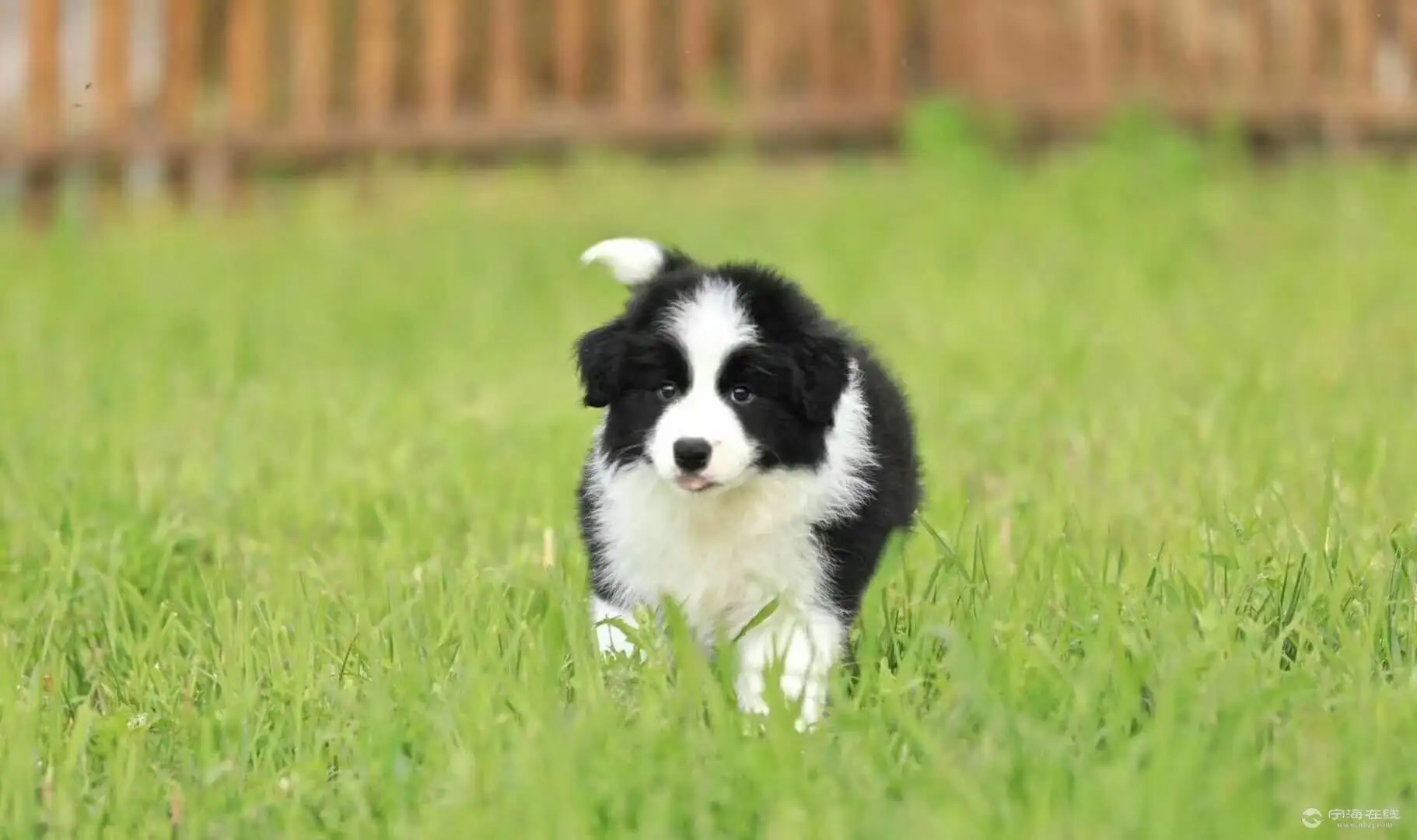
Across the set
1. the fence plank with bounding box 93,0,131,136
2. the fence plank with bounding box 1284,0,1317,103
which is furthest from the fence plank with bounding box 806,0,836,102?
the fence plank with bounding box 93,0,131,136

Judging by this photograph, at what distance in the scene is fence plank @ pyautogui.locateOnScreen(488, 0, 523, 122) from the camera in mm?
9867

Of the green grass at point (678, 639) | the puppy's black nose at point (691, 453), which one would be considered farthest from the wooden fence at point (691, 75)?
the puppy's black nose at point (691, 453)

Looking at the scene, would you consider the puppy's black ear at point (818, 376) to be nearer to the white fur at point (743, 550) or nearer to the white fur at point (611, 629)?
the white fur at point (743, 550)

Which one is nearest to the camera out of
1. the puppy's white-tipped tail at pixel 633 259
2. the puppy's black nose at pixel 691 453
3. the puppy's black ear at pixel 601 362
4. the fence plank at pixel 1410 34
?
the puppy's black nose at pixel 691 453

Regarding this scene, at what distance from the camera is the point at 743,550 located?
3.31 m

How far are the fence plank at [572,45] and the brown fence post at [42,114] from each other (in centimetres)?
257

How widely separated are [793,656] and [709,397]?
0.46 metres

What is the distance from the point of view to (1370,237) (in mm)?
8047

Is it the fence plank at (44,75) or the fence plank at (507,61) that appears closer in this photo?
the fence plank at (44,75)

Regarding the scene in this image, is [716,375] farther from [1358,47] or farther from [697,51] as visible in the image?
[1358,47]

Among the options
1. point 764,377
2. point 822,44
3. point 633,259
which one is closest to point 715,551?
point 764,377

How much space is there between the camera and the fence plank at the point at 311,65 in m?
9.84

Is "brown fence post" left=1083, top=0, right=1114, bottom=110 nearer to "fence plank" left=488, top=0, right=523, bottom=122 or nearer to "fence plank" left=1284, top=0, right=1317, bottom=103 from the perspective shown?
"fence plank" left=1284, top=0, right=1317, bottom=103

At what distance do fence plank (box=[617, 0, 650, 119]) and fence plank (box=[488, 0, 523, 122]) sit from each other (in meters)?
0.56
